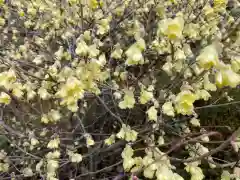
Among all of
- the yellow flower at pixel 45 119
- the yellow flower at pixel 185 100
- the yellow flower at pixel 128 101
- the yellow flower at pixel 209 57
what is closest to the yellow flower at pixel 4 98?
the yellow flower at pixel 45 119

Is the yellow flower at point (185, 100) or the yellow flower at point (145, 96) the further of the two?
the yellow flower at point (145, 96)

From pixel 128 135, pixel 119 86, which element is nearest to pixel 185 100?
pixel 128 135

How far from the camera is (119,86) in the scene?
91.1 inches

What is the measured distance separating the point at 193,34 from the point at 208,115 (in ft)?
3.73

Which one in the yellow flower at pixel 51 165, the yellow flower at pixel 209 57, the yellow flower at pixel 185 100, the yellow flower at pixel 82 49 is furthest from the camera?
the yellow flower at pixel 51 165

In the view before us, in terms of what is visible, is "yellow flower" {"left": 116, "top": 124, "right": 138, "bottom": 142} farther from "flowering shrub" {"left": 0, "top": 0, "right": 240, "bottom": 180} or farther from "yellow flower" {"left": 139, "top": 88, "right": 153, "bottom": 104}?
"yellow flower" {"left": 139, "top": 88, "right": 153, "bottom": 104}

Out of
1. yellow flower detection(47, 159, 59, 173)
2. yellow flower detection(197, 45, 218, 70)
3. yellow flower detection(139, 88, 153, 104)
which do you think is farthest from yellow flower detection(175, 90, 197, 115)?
yellow flower detection(47, 159, 59, 173)

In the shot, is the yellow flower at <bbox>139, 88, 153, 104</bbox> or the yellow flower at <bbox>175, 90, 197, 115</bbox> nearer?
the yellow flower at <bbox>175, 90, 197, 115</bbox>

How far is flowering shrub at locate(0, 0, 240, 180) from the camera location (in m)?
1.65

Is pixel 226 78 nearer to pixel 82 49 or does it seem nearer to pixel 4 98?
pixel 82 49

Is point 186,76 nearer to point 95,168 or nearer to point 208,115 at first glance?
point 95,168

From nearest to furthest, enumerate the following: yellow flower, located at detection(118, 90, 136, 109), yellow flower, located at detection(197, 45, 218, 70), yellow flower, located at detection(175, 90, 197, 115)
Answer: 1. yellow flower, located at detection(197, 45, 218, 70)
2. yellow flower, located at detection(175, 90, 197, 115)
3. yellow flower, located at detection(118, 90, 136, 109)

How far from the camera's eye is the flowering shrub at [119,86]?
165 cm

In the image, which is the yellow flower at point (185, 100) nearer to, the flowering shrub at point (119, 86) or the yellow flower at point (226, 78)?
the flowering shrub at point (119, 86)
